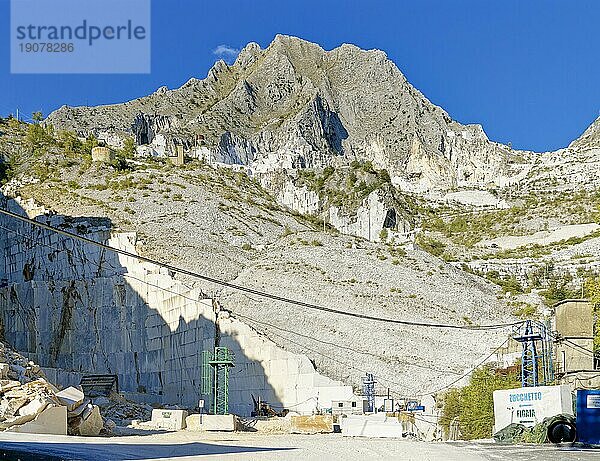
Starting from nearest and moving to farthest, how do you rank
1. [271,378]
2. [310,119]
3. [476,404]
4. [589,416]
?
[589,416], [476,404], [271,378], [310,119]

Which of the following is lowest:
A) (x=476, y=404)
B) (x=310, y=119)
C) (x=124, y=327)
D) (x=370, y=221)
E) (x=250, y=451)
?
(x=476, y=404)

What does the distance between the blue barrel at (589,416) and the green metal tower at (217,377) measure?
1343 cm

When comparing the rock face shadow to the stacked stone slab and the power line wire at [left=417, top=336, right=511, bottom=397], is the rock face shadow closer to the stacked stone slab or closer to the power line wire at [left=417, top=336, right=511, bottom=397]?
the power line wire at [left=417, top=336, right=511, bottom=397]

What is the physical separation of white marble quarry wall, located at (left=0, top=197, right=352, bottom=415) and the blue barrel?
1340 centimetres

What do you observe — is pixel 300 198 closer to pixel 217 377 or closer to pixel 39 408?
pixel 217 377

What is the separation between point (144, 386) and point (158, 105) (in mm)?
106501

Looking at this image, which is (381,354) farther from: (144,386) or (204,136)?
(204,136)

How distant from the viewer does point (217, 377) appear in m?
38.0

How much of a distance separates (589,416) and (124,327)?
2942 centimetres

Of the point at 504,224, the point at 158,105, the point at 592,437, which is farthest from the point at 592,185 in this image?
the point at 592,437

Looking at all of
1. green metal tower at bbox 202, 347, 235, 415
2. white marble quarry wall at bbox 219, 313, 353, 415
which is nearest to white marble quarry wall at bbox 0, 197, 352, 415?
white marble quarry wall at bbox 219, 313, 353, 415

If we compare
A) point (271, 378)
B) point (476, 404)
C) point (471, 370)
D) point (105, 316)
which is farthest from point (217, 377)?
point (105, 316)

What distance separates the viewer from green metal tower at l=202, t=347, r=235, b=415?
111 feet

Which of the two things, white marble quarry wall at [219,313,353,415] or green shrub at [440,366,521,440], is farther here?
white marble quarry wall at [219,313,353,415]
